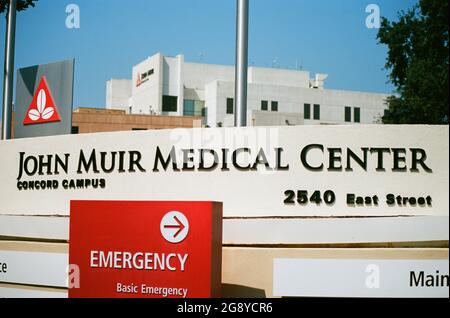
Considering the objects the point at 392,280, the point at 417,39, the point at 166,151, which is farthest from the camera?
the point at 417,39

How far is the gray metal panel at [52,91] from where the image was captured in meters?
10.3

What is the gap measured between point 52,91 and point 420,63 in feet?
65.8

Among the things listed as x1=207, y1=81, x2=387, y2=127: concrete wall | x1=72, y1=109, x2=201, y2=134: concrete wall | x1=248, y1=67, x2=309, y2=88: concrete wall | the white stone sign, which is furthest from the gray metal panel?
x1=248, y1=67, x2=309, y2=88: concrete wall

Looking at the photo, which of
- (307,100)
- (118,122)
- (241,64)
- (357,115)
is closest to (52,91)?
(241,64)

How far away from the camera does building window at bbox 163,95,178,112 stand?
6309cm

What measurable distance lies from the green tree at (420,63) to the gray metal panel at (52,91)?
690 inches

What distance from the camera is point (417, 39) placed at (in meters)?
29.9

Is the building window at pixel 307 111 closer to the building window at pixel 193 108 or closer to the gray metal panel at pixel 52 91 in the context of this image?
the building window at pixel 193 108

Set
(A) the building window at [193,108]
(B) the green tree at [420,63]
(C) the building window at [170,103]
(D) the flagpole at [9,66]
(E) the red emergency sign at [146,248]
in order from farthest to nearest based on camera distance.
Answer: (A) the building window at [193,108] → (C) the building window at [170,103] → (B) the green tree at [420,63] → (D) the flagpole at [9,66] → (E) the red emergency sign at [146,248]

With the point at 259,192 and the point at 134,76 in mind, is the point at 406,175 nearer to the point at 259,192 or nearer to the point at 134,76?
the point at 259,192

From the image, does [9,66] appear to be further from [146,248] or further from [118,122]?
[118,122]

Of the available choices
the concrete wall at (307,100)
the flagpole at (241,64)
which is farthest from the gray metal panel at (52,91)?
the concrete wall at (307,100)

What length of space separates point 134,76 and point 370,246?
65806 millimetres
